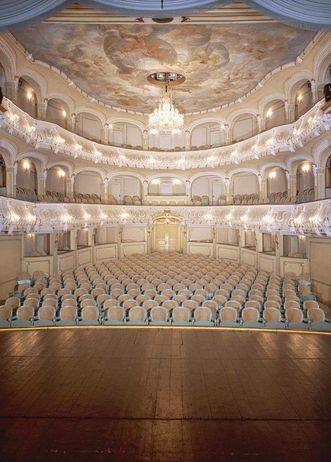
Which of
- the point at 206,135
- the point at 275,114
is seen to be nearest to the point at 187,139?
the point at 206,135

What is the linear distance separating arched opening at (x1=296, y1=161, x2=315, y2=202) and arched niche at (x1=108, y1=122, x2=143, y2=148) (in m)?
12.7

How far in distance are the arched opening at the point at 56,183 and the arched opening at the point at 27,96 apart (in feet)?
11.8

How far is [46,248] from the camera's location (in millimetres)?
18922

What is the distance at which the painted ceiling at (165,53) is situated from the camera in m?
13.8

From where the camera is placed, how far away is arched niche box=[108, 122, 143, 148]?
25.1m

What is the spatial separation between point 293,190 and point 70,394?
16.9 metres

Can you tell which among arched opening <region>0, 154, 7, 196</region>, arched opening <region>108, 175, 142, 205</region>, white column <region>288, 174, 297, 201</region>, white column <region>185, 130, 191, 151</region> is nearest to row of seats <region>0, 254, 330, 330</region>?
arched opening <region>0, 154, 7, 196</region>

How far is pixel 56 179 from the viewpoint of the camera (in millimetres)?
20656

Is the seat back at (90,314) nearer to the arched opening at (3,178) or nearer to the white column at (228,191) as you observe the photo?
the arched opening at (3,178)

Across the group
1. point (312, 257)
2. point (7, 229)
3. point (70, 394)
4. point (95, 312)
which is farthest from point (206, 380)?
point (312, 257)

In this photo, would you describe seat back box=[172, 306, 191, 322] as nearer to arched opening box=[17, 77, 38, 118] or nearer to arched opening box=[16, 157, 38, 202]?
arched opening box=[16, 157, 38, 202]

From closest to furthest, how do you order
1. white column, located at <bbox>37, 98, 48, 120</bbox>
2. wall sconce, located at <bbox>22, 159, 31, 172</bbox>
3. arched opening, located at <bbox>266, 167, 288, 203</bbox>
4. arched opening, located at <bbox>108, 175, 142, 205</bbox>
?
wall sconce, located at <bbox>22, 159, 31, 172</bbox> → white column, located at <bbox>37, 98, 48, 120</bbox> → arched opening, located at <bbox>266, 167, 288, 203</bbox> → arched opening, located at <bbox>108, 175, 142, 205</bbox>

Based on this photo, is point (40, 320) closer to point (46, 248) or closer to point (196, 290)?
point (196, 290)

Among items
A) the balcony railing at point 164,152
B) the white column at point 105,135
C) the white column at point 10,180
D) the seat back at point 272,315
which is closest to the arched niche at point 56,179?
the balcony railing at point 164,152
